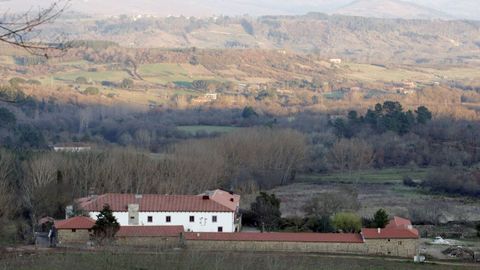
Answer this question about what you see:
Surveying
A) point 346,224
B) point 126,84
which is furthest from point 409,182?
point 126,84

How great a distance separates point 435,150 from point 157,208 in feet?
129

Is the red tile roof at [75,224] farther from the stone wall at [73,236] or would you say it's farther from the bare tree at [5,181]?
the bare tree at [5,181]

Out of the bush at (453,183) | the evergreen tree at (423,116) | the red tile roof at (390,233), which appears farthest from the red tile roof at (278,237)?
the evergreen tree at (423,116)

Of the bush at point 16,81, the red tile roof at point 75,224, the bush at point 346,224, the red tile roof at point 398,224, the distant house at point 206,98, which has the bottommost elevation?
the distant house at point 206,98

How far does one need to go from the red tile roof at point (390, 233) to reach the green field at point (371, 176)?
2734cm

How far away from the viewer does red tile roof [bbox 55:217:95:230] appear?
32031 mm

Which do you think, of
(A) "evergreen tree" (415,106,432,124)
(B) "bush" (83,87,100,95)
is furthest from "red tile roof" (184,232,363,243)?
(B) "bush" (83,87,100,95)

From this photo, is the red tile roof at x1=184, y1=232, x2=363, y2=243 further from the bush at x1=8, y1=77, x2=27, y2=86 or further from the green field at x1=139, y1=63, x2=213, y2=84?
the green field at x1=139, y1=63, x2=213, y2=84

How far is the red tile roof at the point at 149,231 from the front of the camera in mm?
32156

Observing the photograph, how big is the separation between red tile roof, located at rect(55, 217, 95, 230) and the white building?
2736mm

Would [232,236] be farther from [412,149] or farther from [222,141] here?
[412,149]

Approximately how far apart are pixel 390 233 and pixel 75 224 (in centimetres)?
1121

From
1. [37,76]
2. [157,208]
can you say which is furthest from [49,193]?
[37,76]

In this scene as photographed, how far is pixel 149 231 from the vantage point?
32.8 m
